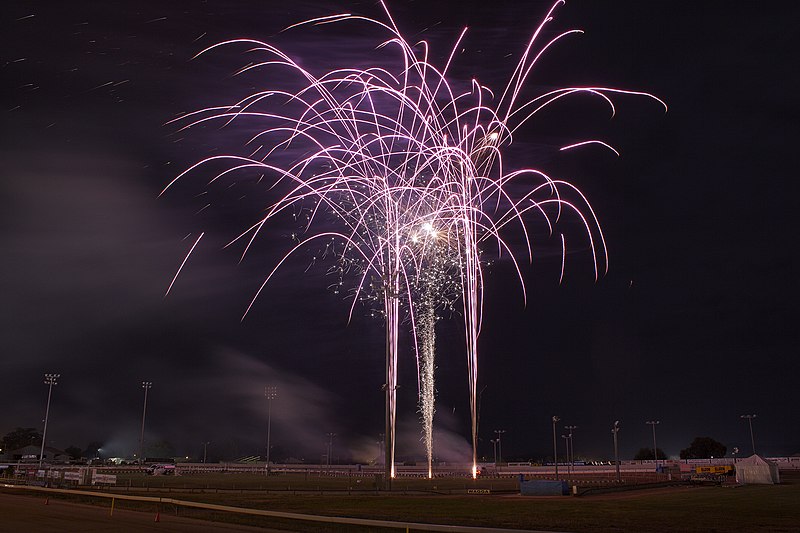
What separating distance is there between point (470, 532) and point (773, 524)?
14.0 m

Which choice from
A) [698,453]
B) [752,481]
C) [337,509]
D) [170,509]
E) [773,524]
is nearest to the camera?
[773,524]

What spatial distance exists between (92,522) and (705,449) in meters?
160

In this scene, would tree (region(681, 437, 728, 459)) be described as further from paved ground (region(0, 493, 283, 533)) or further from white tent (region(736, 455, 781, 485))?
paved ground (region(0, 493, 283, 533))

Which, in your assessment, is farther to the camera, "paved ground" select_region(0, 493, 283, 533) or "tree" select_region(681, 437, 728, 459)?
"tree" select_region(681, 437, 728, 459)

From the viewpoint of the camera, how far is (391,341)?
38.5 meters

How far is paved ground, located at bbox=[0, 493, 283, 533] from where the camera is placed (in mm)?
22078

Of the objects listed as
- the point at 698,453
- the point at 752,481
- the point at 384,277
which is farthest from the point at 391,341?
the point at 698,453

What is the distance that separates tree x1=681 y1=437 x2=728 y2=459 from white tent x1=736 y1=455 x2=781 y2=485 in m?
100

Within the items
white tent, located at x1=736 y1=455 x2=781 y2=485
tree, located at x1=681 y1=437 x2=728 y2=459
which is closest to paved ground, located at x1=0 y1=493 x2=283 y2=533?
white tent, located at x1=736 y1=455 x2=781 y2=485

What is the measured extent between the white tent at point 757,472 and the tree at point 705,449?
100 meters

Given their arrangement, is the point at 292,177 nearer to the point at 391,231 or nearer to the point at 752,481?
the point at 391,231

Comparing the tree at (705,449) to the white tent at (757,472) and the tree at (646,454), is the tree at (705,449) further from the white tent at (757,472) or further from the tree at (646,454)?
the white tent at (757,472)

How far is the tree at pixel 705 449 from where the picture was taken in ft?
502

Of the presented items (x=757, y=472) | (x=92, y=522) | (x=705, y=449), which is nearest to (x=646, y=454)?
(x=705, y=449)
